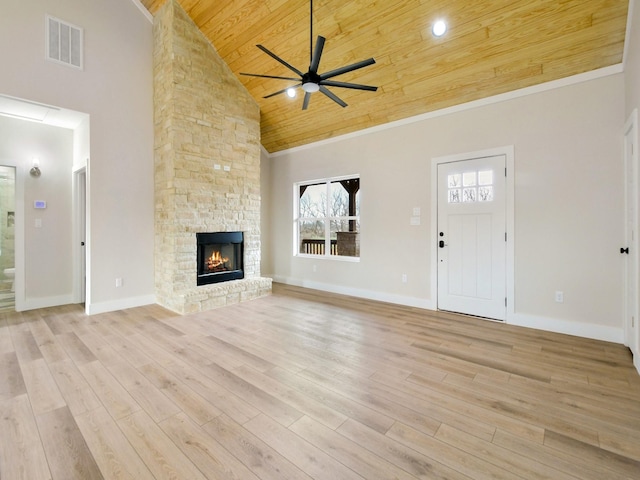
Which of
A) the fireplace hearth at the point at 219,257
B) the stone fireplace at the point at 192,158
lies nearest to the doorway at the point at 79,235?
the stone fireplace at the point at 192,158

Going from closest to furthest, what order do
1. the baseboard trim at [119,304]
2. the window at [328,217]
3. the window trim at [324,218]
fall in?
the baseboard trim at [119,304]
the window trim at [324,218]
the window at [328,217]

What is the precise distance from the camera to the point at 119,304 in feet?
14.6

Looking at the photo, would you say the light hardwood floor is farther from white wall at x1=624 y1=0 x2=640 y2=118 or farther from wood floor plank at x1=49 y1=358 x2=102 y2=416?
white wall at x1=624 y1=0 x2=640 y2=118

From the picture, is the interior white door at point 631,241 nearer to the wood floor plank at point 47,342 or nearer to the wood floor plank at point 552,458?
the wood floor plank at point 552,458

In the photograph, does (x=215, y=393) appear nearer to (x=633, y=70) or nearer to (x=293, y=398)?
(x=293, y=398)

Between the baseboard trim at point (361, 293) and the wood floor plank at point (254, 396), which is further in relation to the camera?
the baseboard trim at point (361, 293)

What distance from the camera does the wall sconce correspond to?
4418 millimetres

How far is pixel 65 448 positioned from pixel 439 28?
4.73 m

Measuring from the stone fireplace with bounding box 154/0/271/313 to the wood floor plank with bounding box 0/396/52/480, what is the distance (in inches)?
87.4

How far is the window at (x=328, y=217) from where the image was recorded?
18.5 ft

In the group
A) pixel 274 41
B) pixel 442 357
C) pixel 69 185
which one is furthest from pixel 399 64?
pixel 69 185

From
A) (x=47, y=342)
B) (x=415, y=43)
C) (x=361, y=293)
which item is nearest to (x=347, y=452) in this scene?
(x=47, y=342)

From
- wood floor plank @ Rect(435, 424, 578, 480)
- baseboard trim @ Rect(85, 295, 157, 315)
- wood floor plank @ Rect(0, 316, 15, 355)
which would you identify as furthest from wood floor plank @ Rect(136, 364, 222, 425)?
baseboard trim @ Rect(85, 295, 157, 315)

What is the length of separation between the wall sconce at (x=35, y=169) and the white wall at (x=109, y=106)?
26.6 inches
